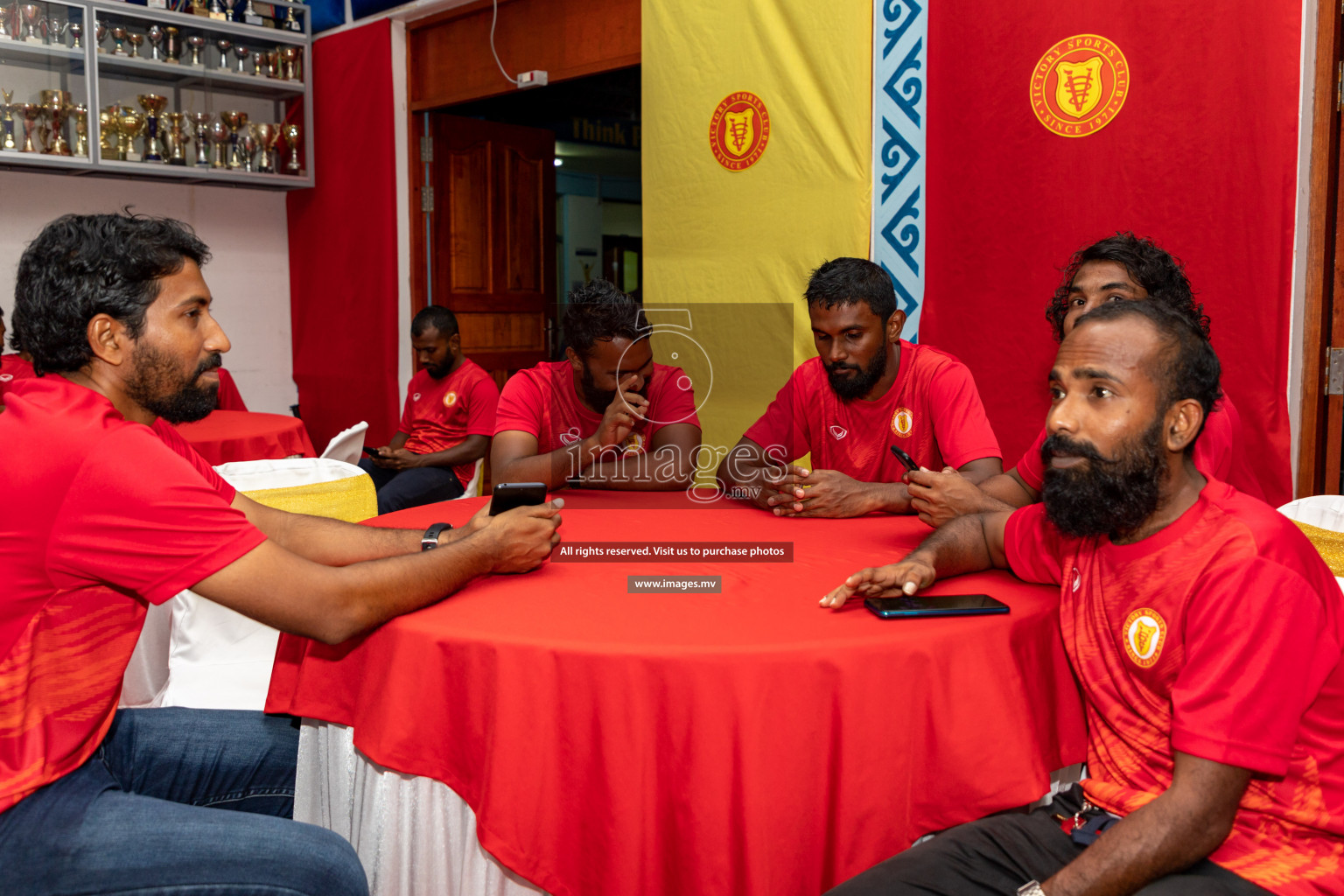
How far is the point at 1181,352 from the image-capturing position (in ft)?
4.56

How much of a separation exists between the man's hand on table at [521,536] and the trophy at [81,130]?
5.24 meters

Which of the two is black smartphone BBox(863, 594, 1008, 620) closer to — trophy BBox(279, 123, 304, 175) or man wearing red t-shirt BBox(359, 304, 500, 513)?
man wearing red t-shirt BBox(359, 304, 500, 513)

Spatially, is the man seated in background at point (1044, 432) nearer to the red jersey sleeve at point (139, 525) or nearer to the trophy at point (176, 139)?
the red jersey sleeve at point (139, 525)

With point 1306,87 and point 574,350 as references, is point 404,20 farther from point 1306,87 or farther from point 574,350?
point 1306,87

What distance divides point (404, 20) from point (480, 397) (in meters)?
2.82

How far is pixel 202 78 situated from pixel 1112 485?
6.42 metres

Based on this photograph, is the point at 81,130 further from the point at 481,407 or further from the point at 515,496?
the point at 515,496

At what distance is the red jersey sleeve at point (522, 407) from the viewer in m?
2.97

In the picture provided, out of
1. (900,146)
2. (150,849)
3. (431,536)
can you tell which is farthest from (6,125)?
(150,849)

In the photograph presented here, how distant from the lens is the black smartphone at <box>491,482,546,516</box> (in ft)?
6.00

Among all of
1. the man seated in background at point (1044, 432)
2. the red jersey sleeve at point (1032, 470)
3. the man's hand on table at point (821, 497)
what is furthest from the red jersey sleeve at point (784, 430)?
the red jersey sleeve at point (1032, 470)

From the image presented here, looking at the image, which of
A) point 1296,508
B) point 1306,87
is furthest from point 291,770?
point 1306,87

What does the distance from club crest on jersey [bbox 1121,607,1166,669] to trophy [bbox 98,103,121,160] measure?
622cm

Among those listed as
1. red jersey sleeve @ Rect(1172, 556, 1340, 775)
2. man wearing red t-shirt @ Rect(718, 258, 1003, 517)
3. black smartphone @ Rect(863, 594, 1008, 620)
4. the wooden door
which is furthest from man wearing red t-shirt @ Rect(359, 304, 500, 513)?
red jersey sleeve @ Rect(1172, 556, 1340, 775)
